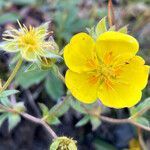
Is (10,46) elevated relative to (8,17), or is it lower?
elevated

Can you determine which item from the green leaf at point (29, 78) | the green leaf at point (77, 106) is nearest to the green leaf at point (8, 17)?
the green leaf at point (29, 78)

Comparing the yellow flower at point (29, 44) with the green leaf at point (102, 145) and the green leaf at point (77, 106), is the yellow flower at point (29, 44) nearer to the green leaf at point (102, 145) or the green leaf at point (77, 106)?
the green leaf at point (77, 106)

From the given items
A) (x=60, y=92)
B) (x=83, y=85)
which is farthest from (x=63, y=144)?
(x=60, y=92)

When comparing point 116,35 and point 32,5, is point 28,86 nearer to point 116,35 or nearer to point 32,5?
point 32,5

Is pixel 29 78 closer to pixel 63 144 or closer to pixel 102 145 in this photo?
pixel 102 145

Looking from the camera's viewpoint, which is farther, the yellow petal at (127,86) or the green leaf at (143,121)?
the green leaf at (143,121)

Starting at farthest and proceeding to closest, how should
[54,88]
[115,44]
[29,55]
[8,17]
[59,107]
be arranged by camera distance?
[8,17], [54,88], [59,107], [115,44], [29,55]
